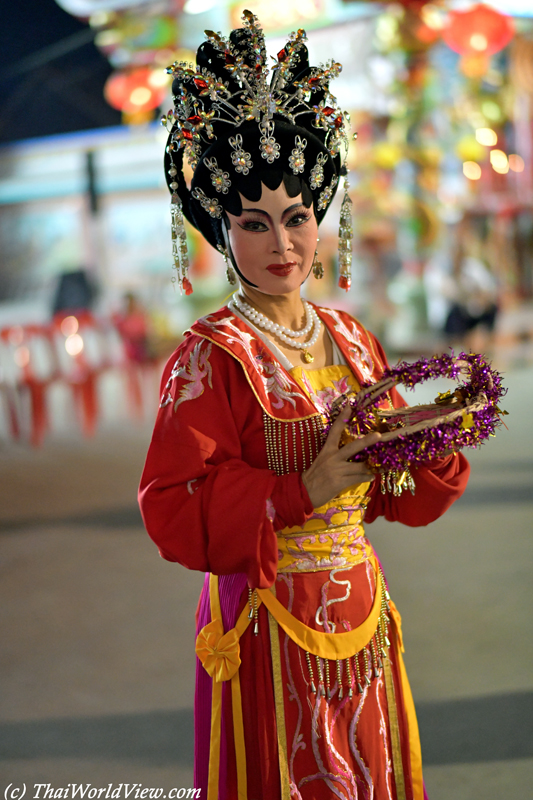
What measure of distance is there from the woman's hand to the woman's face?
250 millimetres

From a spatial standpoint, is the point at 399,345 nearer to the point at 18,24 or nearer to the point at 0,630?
the point at 18,24

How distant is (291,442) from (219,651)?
346 millimetres

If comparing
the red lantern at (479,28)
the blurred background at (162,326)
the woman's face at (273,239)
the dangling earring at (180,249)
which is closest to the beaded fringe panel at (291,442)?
the woman's face at (273,239)

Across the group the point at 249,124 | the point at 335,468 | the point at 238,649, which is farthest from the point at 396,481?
the point at 249,124

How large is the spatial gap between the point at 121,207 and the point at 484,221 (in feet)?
15.6

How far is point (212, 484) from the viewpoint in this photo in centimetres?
104

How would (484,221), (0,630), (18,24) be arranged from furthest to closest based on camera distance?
1. (484,221)
2. (18,24)
3. (0,630)

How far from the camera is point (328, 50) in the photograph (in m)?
7.85

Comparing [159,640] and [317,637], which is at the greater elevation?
[317,637]

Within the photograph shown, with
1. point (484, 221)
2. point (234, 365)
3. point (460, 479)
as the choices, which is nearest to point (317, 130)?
point (234, 365)

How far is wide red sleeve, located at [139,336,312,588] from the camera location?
1.02 metres

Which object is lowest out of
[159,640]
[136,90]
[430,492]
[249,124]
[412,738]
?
[159,640]

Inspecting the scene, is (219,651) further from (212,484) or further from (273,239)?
(273,239)

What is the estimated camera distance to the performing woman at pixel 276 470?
3.57ft
